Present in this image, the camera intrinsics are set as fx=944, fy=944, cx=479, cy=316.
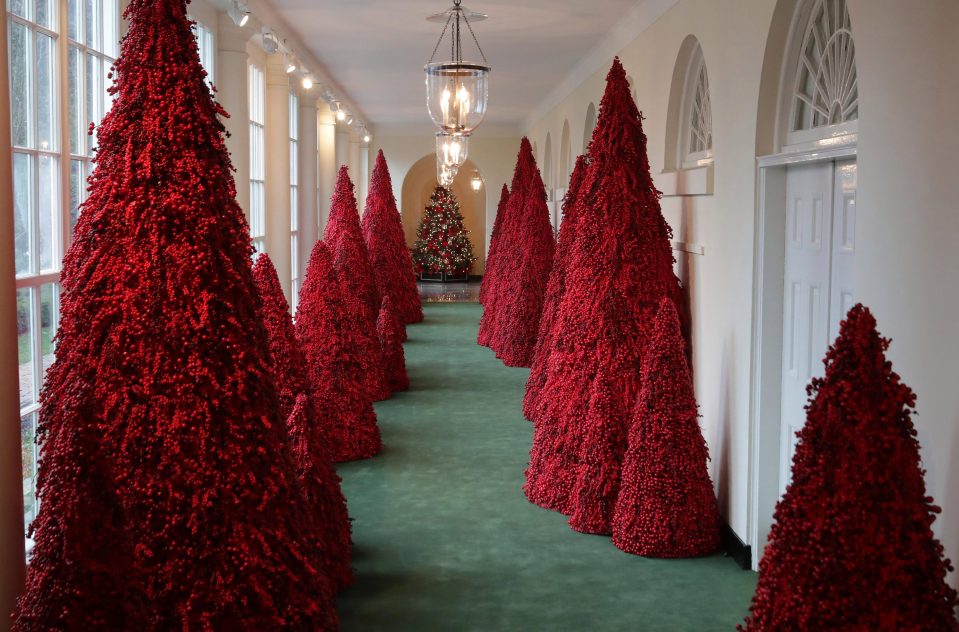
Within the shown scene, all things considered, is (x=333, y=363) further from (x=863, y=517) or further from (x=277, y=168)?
(x=863, y=517)

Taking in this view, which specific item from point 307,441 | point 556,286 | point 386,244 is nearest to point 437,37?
point 556,286

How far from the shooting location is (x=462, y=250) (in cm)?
2602

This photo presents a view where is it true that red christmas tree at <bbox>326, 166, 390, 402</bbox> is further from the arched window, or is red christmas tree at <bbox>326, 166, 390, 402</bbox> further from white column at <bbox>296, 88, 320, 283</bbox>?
the arched window

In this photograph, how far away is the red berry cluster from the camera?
38.7 feet

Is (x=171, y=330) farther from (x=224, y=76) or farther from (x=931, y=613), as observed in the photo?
(x=224, y=76)

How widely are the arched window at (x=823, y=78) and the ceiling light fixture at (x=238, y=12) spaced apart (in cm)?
473

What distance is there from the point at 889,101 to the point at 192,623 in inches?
122

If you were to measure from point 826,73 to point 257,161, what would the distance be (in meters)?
7.92

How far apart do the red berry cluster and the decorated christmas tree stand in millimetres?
12668

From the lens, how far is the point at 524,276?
11.8m

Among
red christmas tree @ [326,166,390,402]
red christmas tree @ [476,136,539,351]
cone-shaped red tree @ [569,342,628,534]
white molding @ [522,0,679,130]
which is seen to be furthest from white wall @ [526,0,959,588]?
red christmas tree @ [476,136,539,351]

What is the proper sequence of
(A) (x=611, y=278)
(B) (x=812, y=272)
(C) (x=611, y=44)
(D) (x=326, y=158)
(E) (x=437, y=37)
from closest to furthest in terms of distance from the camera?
(B) (x=812, y=272) < (A) (x=611, y=278) < (C) (x=611, y=44) < (E) (x=437, y=37) < (D) (x=326, y=158)

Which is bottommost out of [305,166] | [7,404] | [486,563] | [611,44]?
[486,563]

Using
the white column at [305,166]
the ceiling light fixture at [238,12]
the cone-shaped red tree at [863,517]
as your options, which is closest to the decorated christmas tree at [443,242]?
the white column at [305,166]
